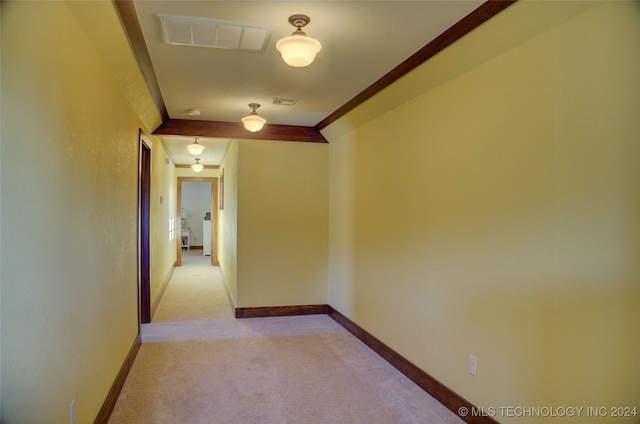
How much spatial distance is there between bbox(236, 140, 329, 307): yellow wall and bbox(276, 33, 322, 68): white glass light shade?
288 cm

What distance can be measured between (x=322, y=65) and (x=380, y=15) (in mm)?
820

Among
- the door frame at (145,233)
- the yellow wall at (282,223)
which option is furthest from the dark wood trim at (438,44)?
the door frame at (145,233)

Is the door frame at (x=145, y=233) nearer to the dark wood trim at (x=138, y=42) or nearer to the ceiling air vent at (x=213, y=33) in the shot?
the dark wood trim at (x=138, y=42)

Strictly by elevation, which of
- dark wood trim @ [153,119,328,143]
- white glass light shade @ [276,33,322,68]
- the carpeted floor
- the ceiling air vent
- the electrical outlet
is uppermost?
the ceiling air vent

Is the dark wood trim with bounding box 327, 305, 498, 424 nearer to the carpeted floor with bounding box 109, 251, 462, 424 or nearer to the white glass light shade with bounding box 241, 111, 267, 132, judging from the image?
the carpeted floor with bounding box 109, 251, 462, 424

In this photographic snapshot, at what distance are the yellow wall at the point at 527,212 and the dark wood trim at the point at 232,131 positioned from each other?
1.87 m

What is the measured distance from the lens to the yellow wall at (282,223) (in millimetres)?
4977

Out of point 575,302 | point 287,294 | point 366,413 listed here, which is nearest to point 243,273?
point 287,294

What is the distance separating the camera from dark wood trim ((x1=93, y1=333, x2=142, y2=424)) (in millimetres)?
2420

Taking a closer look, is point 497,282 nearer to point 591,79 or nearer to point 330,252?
point 591,79

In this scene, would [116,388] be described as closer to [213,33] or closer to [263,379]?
[263,379]

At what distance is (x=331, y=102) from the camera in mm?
3895

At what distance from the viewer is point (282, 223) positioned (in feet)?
16.7

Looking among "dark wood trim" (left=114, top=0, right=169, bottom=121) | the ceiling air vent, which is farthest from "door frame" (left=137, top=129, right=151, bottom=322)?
the ceiling air vent
